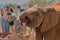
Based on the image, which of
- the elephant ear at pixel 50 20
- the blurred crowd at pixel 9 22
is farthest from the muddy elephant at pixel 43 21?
the blurred crowd at pixel 9 22

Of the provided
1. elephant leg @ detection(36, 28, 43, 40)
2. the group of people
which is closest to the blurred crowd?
the group of people

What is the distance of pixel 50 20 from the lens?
593mm

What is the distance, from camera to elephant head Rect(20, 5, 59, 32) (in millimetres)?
557

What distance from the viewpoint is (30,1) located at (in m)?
1.87

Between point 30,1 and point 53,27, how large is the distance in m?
1.28

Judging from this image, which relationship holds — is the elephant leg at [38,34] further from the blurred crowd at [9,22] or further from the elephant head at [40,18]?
the blurred crowd at [9,22]

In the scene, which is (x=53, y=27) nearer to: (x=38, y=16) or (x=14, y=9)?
(x=38, y=16)

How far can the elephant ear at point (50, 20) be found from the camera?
0.59 metres

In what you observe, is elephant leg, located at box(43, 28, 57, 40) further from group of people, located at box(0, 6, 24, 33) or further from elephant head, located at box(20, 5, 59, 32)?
group of people, located at box(0, 6, 24, 33)

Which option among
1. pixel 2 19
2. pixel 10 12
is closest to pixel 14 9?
pixel 10 12

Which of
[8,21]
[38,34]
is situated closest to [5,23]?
[8,21]

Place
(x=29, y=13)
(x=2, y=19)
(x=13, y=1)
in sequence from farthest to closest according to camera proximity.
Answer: (x=13, y=1) < (x=2, y=19) < (x=29, y=13)

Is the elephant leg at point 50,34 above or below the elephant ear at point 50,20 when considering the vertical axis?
below

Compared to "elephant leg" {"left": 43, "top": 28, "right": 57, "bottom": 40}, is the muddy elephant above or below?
above
